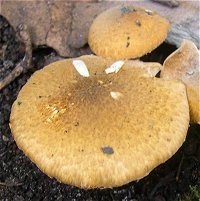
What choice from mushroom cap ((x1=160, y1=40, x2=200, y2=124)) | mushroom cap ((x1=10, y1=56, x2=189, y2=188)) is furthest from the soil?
mushroom cap ((x1=10, y1=56, x2=189, y2=188))

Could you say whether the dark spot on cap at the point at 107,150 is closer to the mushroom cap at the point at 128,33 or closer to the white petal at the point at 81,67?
the white petal at the point at 81,67

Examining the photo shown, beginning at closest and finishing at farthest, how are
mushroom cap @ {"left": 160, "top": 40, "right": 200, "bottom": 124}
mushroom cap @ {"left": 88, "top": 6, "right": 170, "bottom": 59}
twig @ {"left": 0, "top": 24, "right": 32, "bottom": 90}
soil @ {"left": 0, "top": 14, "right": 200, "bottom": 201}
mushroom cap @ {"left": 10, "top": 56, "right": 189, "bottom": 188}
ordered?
mushroom cap @ {"left": 10, "top": 56, "right": 189, "bottom": 188}, mushroom cap @ {"left": 160, "top": 40, "right": 200, "bottom": 124}, mushroom cap @ {"left": 88, "top": 6, "right": 170, "bottom": 59}, soil @ {"left": 0, "top": 14, "right": 200, "bottom": 201}, twig @ {"left": 0, "top": 24, "right": 32, "bottom": 90}

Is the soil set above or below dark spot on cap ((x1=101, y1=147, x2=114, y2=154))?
below

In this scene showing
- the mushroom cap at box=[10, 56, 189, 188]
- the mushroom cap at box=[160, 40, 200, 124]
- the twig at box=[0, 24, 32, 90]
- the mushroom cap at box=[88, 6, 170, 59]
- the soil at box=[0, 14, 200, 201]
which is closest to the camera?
the mushroom cap at box=[10, 56, 189, 188]

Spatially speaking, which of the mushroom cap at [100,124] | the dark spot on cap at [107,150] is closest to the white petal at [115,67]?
the mushroom cap at [100,124]

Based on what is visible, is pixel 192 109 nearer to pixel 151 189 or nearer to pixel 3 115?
pixel 151 189

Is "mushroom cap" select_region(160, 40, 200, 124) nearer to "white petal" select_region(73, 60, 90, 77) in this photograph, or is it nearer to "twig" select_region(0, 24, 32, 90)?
"white petal" select_region(73, 60, 90, 77)

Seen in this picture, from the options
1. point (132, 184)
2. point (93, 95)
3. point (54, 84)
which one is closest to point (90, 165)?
point (93, 95)
